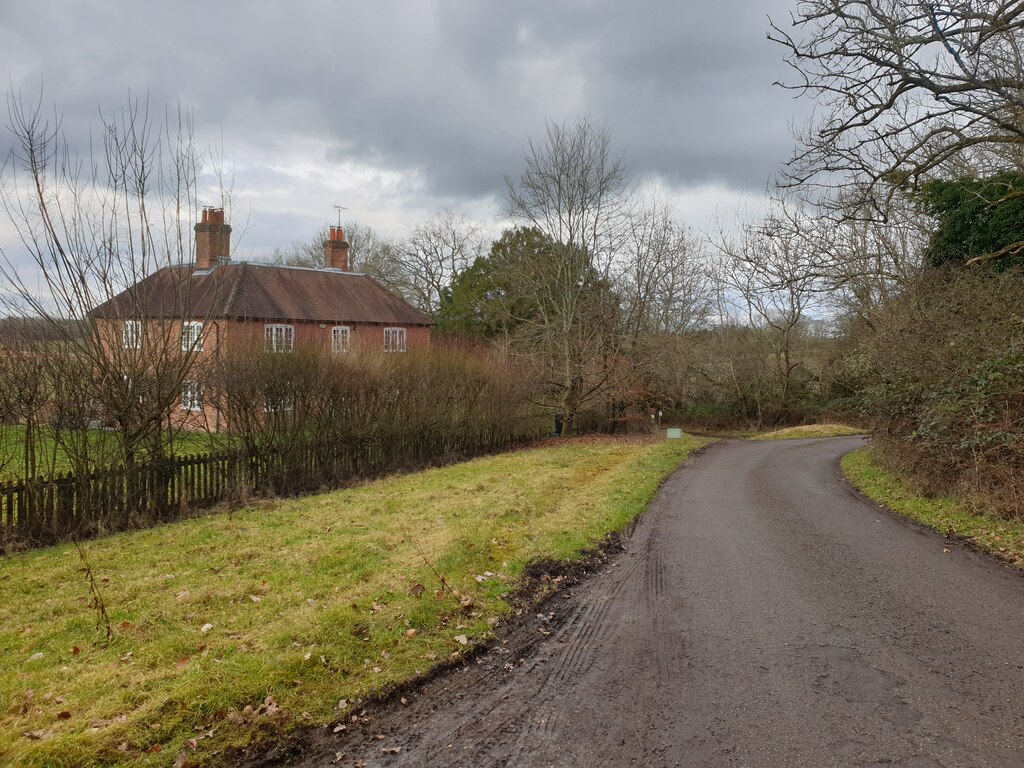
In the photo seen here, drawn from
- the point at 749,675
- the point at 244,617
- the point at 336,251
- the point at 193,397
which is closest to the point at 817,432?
the point at 336,251

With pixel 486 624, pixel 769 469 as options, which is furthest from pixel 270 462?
pixel 769 469

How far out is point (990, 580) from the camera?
23.6ft

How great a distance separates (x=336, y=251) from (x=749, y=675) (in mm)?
37887

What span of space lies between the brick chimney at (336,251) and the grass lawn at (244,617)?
29.3 metres

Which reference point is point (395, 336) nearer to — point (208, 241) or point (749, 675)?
point (208, 241)

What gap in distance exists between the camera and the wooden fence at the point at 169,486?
1021cm

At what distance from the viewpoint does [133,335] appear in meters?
12.1

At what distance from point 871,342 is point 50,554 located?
57.7 ft

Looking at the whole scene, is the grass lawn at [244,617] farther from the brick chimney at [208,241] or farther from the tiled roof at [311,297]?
the brick chimney at [208,241]

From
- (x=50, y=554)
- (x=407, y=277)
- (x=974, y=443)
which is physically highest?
(x=407, y=277)

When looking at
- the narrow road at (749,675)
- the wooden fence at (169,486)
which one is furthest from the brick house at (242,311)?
the narrow road at (749,675)

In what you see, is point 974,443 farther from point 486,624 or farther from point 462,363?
point 462,363

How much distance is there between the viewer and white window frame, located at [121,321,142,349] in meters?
12.0

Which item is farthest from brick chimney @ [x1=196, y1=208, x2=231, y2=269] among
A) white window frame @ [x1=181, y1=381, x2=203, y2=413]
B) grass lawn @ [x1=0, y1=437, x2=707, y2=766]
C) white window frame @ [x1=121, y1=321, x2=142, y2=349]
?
grass lawn @ [x1=0, y1=437, x2=707, y2=766]
